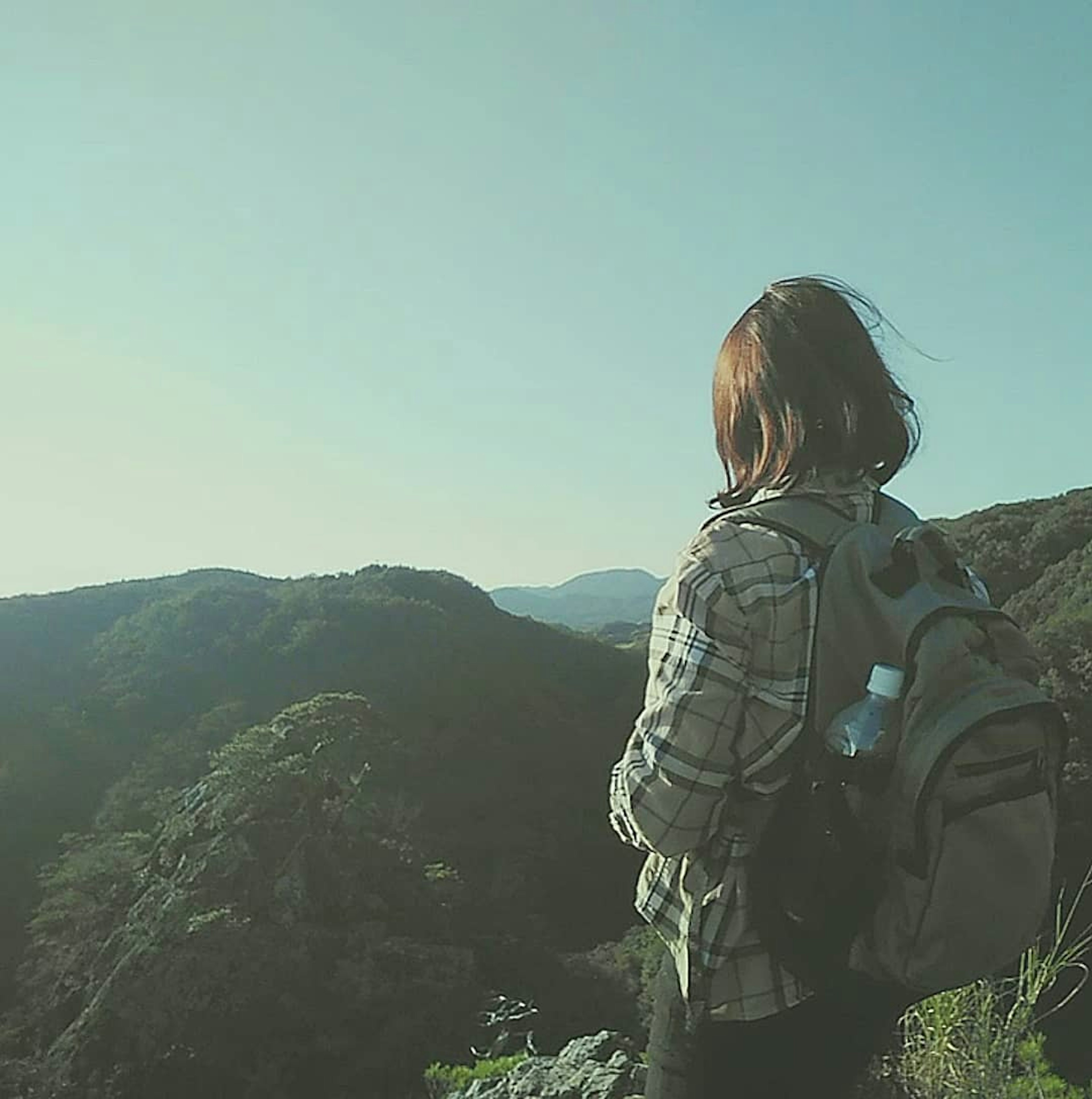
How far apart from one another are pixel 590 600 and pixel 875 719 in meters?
131

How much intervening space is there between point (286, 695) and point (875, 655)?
3146 centimetres

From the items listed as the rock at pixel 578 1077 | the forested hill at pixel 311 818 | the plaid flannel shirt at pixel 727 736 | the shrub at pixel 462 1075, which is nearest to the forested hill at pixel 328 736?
the forested hill at pixel 311 818

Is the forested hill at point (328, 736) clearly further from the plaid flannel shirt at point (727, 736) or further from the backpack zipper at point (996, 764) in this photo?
the backpack zipper at point (996, 764)

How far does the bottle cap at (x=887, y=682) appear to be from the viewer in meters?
1.12

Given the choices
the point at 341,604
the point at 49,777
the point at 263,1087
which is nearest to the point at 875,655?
the point at 263,1087

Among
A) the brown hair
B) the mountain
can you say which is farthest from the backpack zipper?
the mountain

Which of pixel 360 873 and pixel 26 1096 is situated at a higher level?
pixel 360 873

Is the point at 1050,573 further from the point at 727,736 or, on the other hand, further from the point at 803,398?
the point at 727,736

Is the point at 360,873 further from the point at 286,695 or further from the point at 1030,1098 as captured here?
the point at 286,695

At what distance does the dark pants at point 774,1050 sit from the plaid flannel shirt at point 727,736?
28 mm

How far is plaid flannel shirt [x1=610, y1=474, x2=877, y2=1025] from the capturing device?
3.93 ft

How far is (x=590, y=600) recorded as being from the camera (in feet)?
434

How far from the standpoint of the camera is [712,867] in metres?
1.24

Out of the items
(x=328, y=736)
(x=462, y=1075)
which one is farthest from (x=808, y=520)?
(x=328, y=736)
